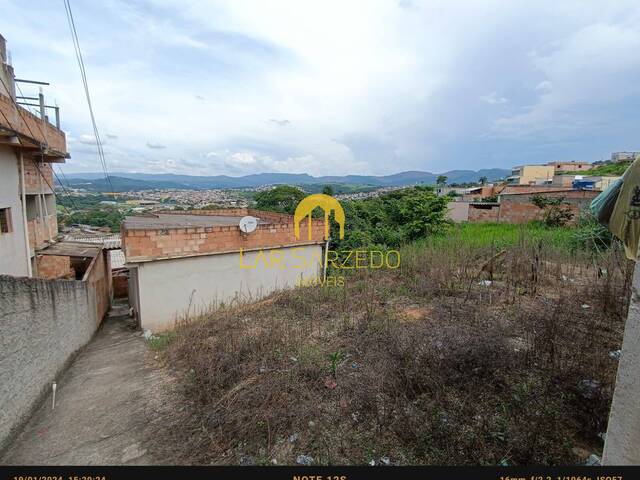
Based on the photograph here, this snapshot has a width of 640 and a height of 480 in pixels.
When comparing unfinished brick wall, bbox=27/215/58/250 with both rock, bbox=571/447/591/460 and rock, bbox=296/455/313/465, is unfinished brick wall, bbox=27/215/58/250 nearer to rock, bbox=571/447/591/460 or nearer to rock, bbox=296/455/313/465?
rock, bbox=296/455/313/465

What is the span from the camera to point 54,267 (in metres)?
8.87

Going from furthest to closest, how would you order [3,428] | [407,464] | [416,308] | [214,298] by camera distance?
[214,298] → [416,308] → [3,428] → [407,464]

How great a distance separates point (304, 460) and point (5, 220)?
8.44m

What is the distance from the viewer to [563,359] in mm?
3205

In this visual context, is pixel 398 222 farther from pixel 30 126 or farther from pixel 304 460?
pixel 30 126

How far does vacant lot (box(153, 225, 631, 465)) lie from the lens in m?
2.36

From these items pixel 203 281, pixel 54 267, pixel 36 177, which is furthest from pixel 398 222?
pixel 36 177

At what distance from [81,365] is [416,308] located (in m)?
5.71

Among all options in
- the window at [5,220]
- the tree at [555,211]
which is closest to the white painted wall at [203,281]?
the window at [5,220]

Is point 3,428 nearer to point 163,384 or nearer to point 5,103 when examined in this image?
point 163,384

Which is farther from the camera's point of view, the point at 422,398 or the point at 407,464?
the point at 422,398

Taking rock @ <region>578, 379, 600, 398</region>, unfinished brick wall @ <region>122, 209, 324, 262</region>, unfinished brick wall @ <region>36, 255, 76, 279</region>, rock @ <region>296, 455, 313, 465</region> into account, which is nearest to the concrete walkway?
rock @ <region>296, 455, 313, 465</region>

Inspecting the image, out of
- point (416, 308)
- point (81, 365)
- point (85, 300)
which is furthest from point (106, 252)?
point (416, 308)

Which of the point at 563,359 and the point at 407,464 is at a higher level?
the point at 563,359
